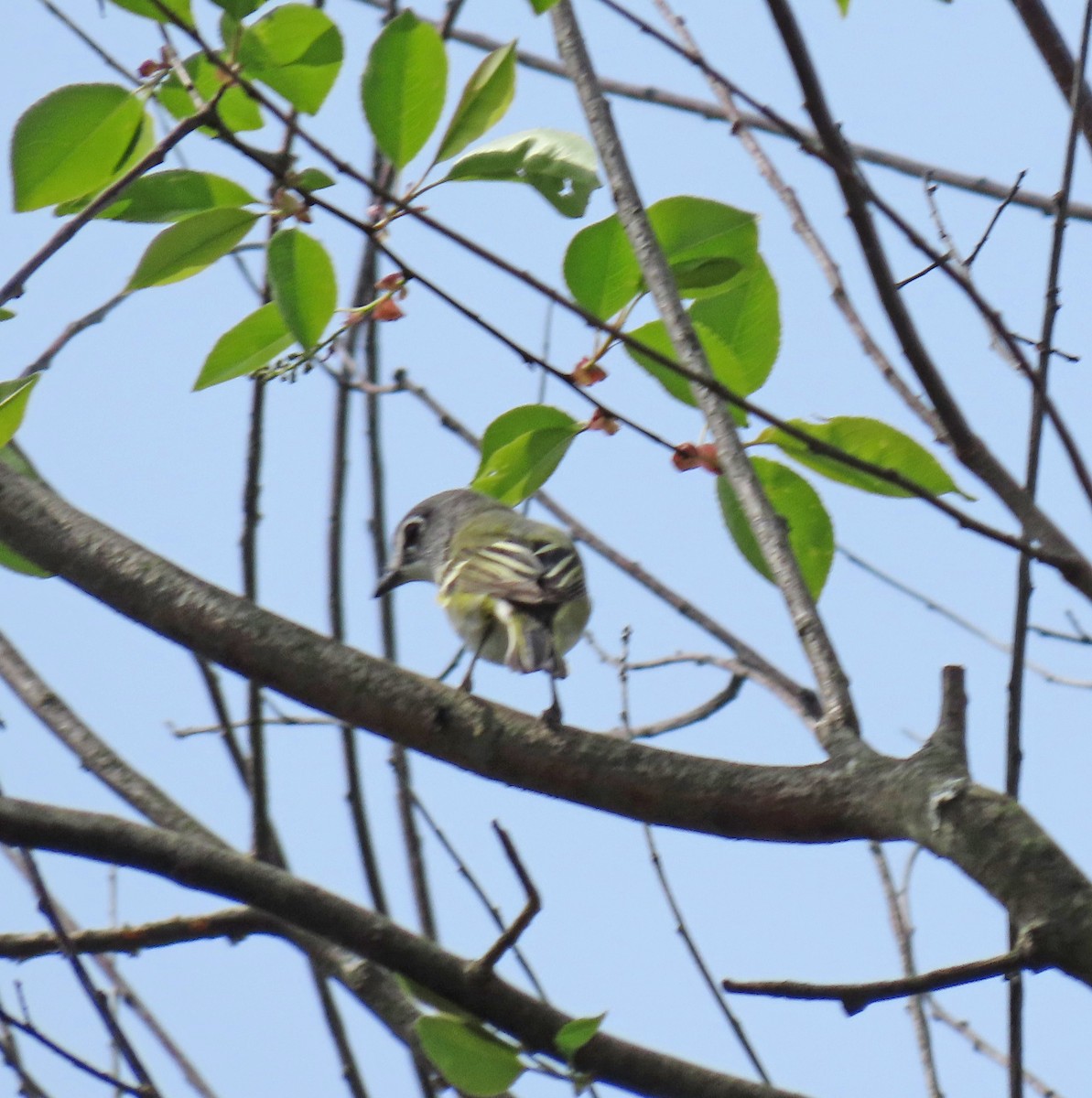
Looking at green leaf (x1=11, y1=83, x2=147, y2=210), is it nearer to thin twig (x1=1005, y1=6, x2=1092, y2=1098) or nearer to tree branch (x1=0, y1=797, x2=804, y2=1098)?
tree branch (x1=0, y1=797, x2=804, y2=1098)

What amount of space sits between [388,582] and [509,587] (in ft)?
2.35

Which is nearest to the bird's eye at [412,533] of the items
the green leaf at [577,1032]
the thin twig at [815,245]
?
the thin twig at [815,245]

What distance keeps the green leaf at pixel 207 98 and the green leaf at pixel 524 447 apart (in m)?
0.58

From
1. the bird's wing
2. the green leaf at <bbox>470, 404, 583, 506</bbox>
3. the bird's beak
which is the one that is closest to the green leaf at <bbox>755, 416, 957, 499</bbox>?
the green leaf at <bbox>470, 404, 583, 506</bbox>

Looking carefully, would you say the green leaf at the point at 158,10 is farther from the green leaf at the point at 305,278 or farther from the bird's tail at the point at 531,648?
the bird's tail at the point at 531,648

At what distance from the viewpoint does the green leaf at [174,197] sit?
1893 millimetres

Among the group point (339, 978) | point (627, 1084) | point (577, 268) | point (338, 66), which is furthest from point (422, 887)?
point (338, 66)

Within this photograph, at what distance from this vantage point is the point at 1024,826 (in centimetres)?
143

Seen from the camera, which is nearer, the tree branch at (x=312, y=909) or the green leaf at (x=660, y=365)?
the tree branch at (x=312, y=909)

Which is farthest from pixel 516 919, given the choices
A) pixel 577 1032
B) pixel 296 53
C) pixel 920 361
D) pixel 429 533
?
pixel 429 533

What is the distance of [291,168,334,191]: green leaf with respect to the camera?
71.0 inches

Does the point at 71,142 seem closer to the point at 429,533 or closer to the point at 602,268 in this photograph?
the point at 602,268

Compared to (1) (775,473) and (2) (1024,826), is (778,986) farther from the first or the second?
(1) (775,473)

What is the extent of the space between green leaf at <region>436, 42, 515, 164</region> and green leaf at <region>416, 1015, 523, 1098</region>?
1210 millimetres
